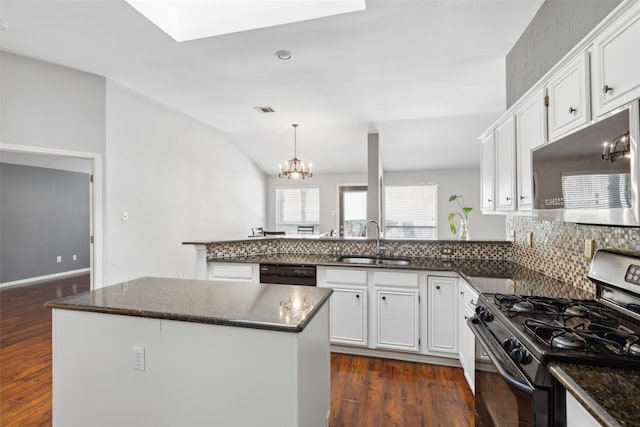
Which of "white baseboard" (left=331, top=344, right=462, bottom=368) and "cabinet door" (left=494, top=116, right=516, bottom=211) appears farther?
"white baseboard" (left=331, top=344, right=462, bottom=368)

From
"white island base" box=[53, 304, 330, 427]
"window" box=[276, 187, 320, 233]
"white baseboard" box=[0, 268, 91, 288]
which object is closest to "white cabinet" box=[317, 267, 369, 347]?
"white island base" box=[53, 304, 330, 427]

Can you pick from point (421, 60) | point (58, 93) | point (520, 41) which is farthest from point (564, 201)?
point (58, 93)

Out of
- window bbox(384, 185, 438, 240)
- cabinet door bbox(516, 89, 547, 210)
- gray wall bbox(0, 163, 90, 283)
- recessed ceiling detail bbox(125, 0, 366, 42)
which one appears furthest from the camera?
window bbox(384, 185, 438, 240)

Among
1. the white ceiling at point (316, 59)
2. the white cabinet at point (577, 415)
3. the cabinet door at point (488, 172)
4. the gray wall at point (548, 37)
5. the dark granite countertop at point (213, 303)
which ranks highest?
the white ceiling at point (316, 59)

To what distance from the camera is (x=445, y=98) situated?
3938 millimetres

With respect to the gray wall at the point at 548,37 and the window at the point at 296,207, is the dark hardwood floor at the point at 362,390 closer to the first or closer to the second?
the gray wall at the point at 548,37

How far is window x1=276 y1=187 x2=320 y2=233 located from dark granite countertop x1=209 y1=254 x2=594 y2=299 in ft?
15.6

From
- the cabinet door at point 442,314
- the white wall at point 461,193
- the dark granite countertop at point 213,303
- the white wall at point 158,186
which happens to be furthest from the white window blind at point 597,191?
the white wall at point 461,193

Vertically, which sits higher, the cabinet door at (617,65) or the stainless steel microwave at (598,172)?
the cabinet door at (617,65)

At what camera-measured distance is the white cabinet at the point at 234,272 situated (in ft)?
9.74

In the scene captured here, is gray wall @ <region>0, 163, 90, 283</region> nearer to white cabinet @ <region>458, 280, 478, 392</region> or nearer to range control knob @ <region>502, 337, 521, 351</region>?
white cabinet @ <region>458, 280, 478, 392</region>

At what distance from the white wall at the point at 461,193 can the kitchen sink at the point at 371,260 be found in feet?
14.6

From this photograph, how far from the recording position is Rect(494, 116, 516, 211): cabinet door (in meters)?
2.10

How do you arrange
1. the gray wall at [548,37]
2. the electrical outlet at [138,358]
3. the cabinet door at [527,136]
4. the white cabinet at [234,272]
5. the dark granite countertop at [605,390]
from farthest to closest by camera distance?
1. the white cabinet at [234,272]
2. the cabinet door at [527,136]
3. the gray wall at [548,37]
4. the electrical outlet at [138,358]
5. the dark granite countertop at [605,390]
